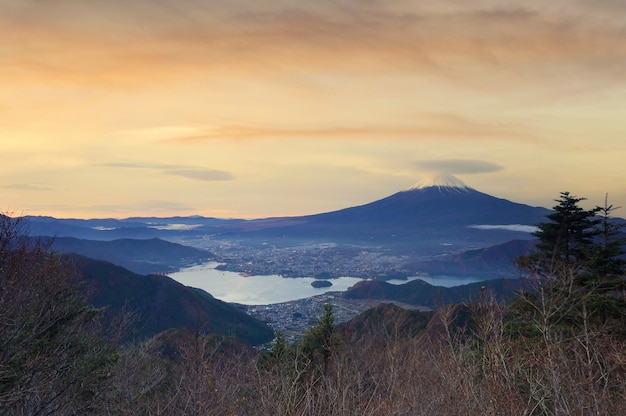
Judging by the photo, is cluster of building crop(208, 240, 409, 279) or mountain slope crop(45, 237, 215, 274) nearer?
cluster of building crop(208, 240, 409, 279)

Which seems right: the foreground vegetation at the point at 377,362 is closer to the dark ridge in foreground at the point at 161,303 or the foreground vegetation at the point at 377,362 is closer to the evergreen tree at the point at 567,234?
the evergreen tree at the point at 567,234

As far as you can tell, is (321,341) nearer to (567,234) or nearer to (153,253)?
(567,234)

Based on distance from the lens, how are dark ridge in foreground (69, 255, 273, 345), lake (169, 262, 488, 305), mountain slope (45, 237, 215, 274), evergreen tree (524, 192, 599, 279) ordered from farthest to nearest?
mountain slope (45, 237, 215, 274) < lake (169, 262, 488, 305) < dark ridge in foreground (69, 255, 273, 345) < evergreen tree (524, 192, 599, 279)

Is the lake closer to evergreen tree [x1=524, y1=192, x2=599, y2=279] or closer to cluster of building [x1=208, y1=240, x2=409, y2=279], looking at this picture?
cluster of building [x1=208, y1=240, x2=409, y2=279]

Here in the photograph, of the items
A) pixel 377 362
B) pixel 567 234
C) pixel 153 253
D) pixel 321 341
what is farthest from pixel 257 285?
pixel 377 362

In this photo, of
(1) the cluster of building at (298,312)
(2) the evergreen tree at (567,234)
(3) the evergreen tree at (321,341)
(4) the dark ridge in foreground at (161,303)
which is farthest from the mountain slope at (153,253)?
(2) the evergreen tree at (567,234)

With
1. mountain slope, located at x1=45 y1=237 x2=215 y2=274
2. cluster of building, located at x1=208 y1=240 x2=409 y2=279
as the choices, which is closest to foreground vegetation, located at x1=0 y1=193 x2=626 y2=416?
cluster of building, located at x1=208 y1=240 x2=409 y2=279

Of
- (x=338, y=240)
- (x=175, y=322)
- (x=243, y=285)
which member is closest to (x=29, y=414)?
(x=175, y=322)
